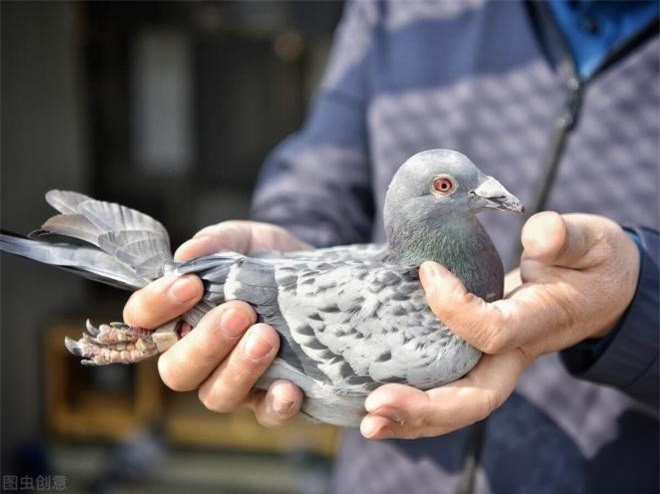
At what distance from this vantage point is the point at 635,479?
114 cm

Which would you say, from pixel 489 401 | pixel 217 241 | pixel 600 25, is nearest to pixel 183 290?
pixel 217 241

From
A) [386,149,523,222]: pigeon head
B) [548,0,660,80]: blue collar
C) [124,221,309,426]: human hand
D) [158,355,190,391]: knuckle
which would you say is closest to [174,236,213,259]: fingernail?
[124,221,309,426]: human hand

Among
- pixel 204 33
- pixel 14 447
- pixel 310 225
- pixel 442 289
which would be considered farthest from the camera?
pixel 204 33

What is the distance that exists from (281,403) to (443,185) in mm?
285

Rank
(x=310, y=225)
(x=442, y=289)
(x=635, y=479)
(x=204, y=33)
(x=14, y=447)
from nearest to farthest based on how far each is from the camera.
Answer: (x=442, y=289) < (x=635, y=479) < (x=310, y=225) < (x=14, y=447) < (x=204, y=33)

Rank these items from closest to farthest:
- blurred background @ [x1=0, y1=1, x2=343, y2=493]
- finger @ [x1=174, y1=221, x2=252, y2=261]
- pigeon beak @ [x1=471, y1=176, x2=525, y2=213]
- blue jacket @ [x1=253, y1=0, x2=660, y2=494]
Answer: pigeon beak @ [x1=471, y1=176, x2=525, y2=213]
finger @ [x1=174, y1=221, x2=252, y2=261]
blue jacket @ [x1=253, y1=0, x2=660, y2=494]
blurred background @ [x1=0, y1=1, x2=343, y2=493]

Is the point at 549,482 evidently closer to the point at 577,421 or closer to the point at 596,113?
the point at 577,421

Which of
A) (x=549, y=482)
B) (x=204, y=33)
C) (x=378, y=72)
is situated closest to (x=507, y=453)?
(x=549, y=482)

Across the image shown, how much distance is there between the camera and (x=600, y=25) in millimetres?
1172

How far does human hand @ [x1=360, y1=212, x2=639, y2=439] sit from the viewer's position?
800 millimetres

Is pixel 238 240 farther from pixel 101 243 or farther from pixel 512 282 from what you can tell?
pixel 512 282

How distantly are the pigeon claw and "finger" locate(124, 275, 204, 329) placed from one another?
3cm

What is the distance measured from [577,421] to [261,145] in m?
2.02

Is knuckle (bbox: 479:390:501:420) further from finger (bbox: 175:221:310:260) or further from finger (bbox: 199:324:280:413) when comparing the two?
finger (bbox: 175:221:310:260)
